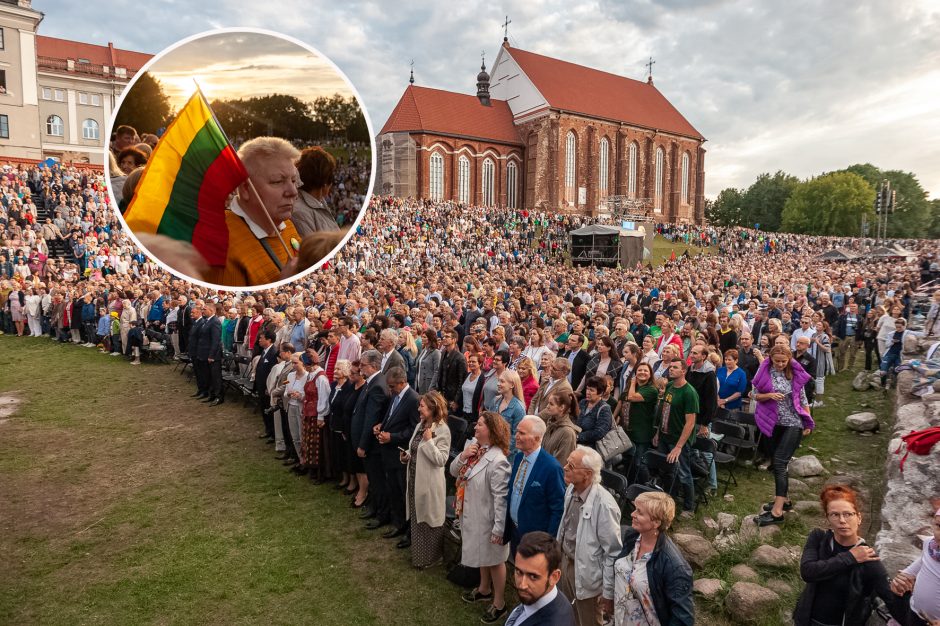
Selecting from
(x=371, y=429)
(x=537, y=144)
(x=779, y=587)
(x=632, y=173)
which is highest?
(x=537, y=144)

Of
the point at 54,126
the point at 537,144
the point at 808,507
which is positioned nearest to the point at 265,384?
the point at 808,507

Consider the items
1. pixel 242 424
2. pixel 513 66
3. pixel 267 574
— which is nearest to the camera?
pixel 267 574

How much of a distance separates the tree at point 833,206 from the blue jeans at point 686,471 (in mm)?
83383

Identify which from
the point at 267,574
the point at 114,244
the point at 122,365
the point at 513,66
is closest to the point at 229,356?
the point at 122,365

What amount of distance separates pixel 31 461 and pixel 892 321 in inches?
587

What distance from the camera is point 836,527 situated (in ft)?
10.6

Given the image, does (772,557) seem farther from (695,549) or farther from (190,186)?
(190,186)

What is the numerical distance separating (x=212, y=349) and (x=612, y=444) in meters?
8.61

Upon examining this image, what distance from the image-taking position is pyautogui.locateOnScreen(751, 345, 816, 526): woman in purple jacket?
19.0 ft

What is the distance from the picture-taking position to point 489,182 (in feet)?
163

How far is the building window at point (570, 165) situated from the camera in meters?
50.3

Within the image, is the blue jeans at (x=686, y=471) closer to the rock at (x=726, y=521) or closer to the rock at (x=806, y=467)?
the rock at (x=726, y=521)

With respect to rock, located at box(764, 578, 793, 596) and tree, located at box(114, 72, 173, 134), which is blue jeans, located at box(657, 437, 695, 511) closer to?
rock, located at box(764, 578, 793, 596)

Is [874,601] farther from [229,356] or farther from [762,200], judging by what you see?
[762,200]
